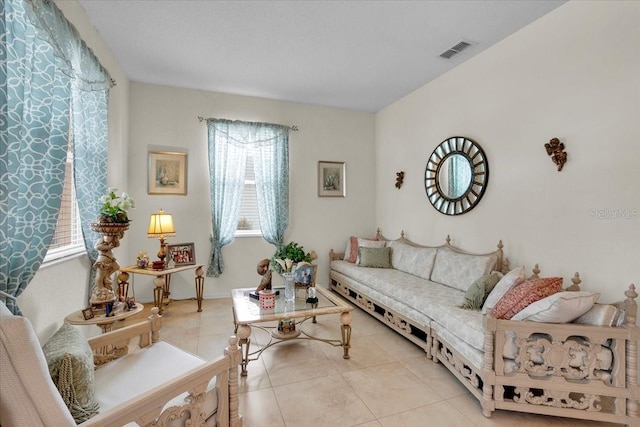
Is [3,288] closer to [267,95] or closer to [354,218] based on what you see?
[267,95]

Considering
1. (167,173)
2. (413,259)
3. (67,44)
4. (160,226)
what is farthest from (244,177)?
(413,259)

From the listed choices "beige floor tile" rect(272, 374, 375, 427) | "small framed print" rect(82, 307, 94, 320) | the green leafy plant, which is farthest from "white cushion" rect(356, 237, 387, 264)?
"small framed print" rect(82, 307, 94, 320)

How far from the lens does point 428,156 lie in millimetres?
4043

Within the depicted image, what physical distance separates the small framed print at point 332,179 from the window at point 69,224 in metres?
3.21

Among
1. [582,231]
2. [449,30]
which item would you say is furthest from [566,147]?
[449,30]

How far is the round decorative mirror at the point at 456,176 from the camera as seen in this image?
328 cm

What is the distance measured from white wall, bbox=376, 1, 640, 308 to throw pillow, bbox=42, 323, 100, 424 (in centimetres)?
327

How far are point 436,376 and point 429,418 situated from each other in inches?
21.3

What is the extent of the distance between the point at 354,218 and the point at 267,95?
2470 millimetres

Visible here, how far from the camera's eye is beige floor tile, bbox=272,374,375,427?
6.12ft

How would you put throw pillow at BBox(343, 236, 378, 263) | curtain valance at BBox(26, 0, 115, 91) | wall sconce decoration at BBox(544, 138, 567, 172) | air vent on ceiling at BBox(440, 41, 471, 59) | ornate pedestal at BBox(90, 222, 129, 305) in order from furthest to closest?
throw pillow at BBox(343, 236, 378, 263) → air vent on ceiling at BBox(440, 41, 471, 59) → wall sconce decoration at BBox(544, 138, 567, 172) → ornate pedestal at BBox(90, 222, 129, 305) → curtain valance at BBox(26, 0, 115, 91)

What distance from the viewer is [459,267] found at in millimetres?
3211

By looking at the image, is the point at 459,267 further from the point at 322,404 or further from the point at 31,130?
the point at 31,130

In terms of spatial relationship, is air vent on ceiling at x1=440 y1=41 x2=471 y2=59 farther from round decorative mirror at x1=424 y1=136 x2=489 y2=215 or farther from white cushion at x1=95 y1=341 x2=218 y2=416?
white cushion at x1=95 y1=341 x2=218 y2=416
